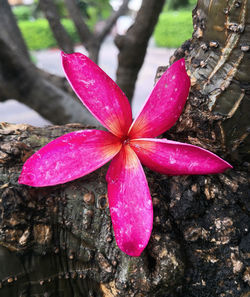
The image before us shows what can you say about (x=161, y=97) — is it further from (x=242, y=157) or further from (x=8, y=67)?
(x=8, y=67)

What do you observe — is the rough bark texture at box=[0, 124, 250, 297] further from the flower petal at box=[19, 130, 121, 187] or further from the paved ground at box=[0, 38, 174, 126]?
the paved ground at box=[0, 38, 174, 126]

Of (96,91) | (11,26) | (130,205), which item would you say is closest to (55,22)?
(11,26)

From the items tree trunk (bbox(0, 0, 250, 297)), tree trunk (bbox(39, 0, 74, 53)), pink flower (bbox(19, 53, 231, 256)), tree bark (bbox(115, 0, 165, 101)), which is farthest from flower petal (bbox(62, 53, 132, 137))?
tree trunk (bbox(39, 0, 74, 53))

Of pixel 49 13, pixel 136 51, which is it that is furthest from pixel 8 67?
pixel 49 13

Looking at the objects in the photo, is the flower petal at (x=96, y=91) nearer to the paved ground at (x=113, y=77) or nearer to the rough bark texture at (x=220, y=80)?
the rough bark texture at (x=220, y=80)

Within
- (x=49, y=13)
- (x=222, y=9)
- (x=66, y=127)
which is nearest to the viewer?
(x=222, y=9)

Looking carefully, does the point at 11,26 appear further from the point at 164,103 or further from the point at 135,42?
the point at 164,103

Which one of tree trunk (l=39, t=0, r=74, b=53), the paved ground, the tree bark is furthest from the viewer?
the paved ground
